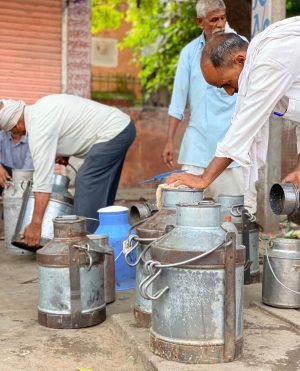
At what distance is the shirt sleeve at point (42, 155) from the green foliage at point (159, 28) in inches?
278

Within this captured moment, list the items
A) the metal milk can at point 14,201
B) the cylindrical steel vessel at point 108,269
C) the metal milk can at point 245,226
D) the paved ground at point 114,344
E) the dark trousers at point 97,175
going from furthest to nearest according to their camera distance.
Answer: the metal milk can at point 14,201 → the dark trousers at point 97,175 → the metal milk can at point 245,226 → the cylindrical steel vessel at point 108,269 → the paved ground at point 114,344

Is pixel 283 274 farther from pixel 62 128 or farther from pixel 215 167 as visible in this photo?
pixel 62 128

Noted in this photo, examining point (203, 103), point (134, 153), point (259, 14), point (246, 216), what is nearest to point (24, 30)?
point (134, 153)

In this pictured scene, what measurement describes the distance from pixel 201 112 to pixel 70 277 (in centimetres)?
187

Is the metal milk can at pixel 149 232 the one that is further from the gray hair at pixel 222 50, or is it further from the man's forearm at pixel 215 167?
the gray hair at pixel 222 50

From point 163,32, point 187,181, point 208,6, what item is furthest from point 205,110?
point 163,32

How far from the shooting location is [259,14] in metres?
5.51

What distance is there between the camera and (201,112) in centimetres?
446

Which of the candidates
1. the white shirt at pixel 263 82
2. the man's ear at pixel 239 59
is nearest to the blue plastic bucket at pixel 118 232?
the white shirt at pixel 263 82

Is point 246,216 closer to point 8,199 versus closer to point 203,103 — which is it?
point 203,103

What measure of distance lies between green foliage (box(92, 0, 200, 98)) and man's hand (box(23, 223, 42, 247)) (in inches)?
283

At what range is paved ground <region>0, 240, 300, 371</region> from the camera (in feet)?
8.24

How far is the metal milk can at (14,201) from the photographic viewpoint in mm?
4754

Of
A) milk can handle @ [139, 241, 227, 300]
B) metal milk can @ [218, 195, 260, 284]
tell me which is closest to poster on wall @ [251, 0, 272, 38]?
metal milk can @ [218, 195, 260, 284]
